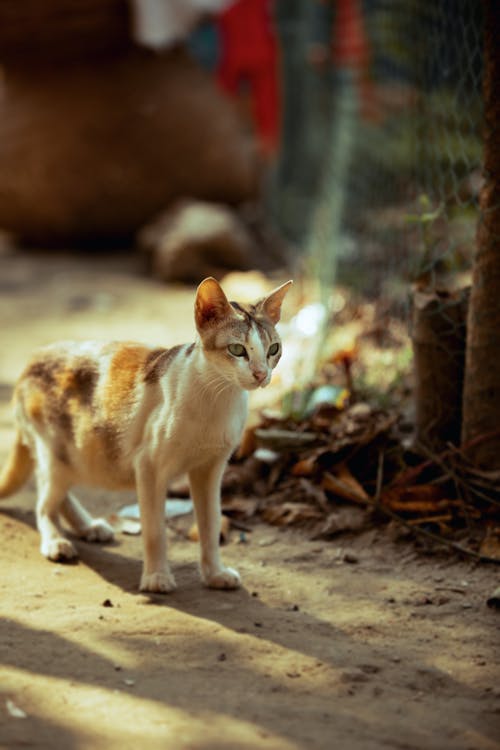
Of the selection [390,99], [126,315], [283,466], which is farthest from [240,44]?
[283,466]

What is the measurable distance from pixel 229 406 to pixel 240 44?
799 centimetres

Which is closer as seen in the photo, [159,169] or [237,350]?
[237,350]

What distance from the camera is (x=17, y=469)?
4.05 metres

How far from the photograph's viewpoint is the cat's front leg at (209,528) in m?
3.50

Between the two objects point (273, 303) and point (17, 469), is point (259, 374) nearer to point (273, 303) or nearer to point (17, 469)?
point (273, 303)

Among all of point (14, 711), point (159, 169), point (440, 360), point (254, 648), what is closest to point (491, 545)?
point (440, 360)

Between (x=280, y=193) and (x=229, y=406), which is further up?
(x=229, y=406)

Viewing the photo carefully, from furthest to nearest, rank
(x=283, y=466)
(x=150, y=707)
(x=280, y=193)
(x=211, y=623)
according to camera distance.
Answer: (x=280, y=193) → (x=283, y=466) → (x=211, y=623) → (x=150, y=707)

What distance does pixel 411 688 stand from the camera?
2771mm

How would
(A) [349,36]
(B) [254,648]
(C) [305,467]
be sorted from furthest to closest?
1. (A) [349,36]
2. (C) [305,467]
3. (B) [254,648]

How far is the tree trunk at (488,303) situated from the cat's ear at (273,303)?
98cm

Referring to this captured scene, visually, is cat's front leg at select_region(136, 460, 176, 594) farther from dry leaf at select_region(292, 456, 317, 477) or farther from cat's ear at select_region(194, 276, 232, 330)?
dry leaf at select_region(292, 456, 317, 477)

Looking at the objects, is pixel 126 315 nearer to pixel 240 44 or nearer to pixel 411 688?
pixel 240 44

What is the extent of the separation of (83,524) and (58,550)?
283 millimetres
